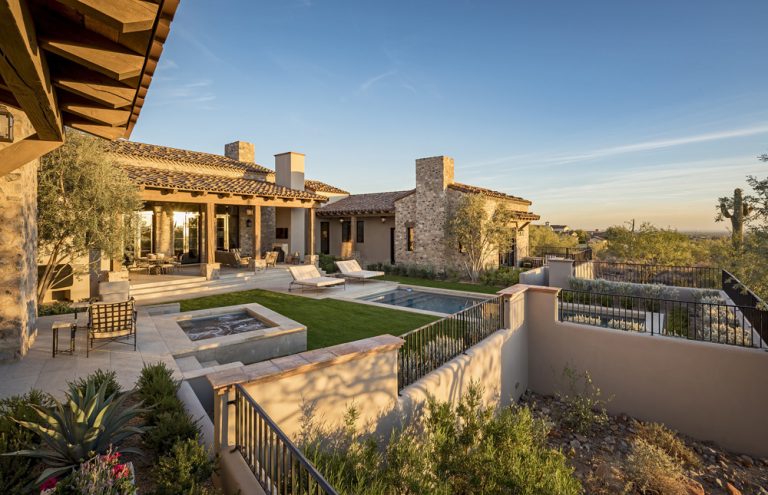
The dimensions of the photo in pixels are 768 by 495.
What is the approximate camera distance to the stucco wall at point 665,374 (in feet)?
22.8

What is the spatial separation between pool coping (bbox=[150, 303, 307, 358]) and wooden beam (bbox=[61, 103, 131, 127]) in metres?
3.98

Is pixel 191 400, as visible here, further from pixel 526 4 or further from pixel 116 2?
pixel 526 4

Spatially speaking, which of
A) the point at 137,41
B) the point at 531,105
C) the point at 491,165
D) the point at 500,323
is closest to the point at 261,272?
the point at 500,323

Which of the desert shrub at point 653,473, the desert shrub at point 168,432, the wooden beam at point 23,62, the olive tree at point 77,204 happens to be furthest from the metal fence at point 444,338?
the olive tree at point 77,204

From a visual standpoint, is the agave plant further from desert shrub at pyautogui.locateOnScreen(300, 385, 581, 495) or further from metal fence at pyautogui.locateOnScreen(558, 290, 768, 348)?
metal fence at pyautogui.locateOnScreen(558, 290, 768, 348)

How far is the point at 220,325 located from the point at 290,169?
45.8ft

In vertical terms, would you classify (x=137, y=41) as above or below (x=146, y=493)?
above

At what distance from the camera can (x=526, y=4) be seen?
42.1 ft

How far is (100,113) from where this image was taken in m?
4.89

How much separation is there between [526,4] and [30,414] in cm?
1632

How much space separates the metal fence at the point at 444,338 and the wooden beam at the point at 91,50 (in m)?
4.59

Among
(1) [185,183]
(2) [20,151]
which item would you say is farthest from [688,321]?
(1) [185,183]

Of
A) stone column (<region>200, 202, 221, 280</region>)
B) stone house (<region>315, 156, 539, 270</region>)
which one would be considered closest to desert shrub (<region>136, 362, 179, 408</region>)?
stone column (<region>200, 202, 221, 280</region>)

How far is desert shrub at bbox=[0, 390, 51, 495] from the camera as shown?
279 cm
